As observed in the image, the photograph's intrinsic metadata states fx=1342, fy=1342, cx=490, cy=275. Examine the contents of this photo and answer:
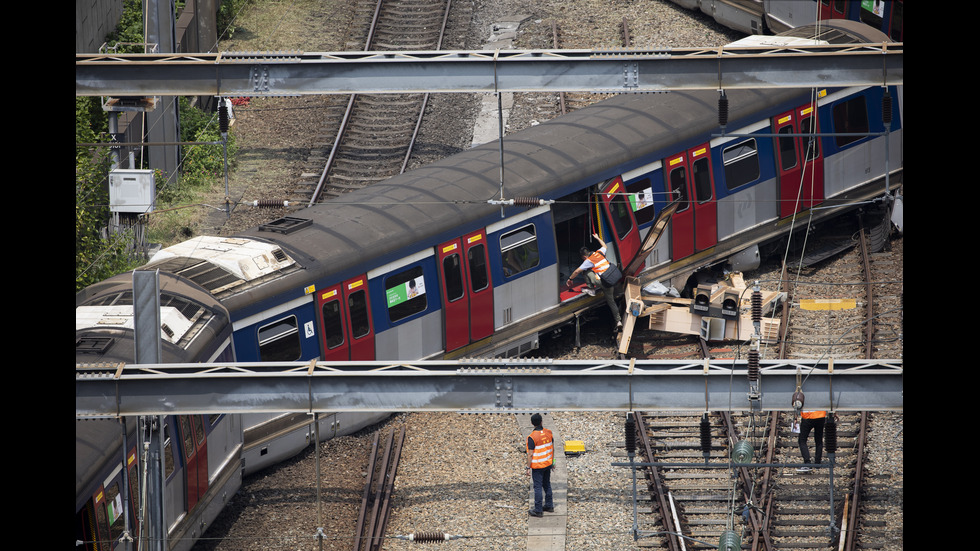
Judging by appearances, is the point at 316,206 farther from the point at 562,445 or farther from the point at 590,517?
the point at 590,517

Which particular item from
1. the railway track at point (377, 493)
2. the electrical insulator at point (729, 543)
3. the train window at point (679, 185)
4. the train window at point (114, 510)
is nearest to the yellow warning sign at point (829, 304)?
the train window at point (679, 185)

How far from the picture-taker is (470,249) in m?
18.5

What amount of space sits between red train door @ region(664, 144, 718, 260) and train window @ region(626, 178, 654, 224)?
38 cm

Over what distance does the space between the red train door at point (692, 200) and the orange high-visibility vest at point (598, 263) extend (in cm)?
158

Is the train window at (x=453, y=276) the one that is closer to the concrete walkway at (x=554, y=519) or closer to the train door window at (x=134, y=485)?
the concrete walkway at (x=554, y=519)

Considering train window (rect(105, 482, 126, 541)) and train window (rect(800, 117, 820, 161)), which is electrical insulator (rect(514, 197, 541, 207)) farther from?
train window (rect(105, 482, 126, 541))

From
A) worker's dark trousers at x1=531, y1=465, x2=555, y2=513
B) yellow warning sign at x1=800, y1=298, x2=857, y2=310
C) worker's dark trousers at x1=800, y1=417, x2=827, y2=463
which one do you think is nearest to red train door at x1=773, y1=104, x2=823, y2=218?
yellow warning sign at x1=800, y1=298, x2=857, y2=310

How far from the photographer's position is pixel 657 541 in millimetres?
15523

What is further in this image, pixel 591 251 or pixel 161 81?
pixel 591 251

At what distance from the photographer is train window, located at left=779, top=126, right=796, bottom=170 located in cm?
2141

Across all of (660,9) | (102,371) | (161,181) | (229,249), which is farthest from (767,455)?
(660,9)

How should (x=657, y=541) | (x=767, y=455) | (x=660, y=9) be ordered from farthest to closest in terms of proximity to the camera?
(x=660, y=9)
(x=767, y=455)
(x=657, y=541)

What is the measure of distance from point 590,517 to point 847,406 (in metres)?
4.45

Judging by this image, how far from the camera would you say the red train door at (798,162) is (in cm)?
2141
